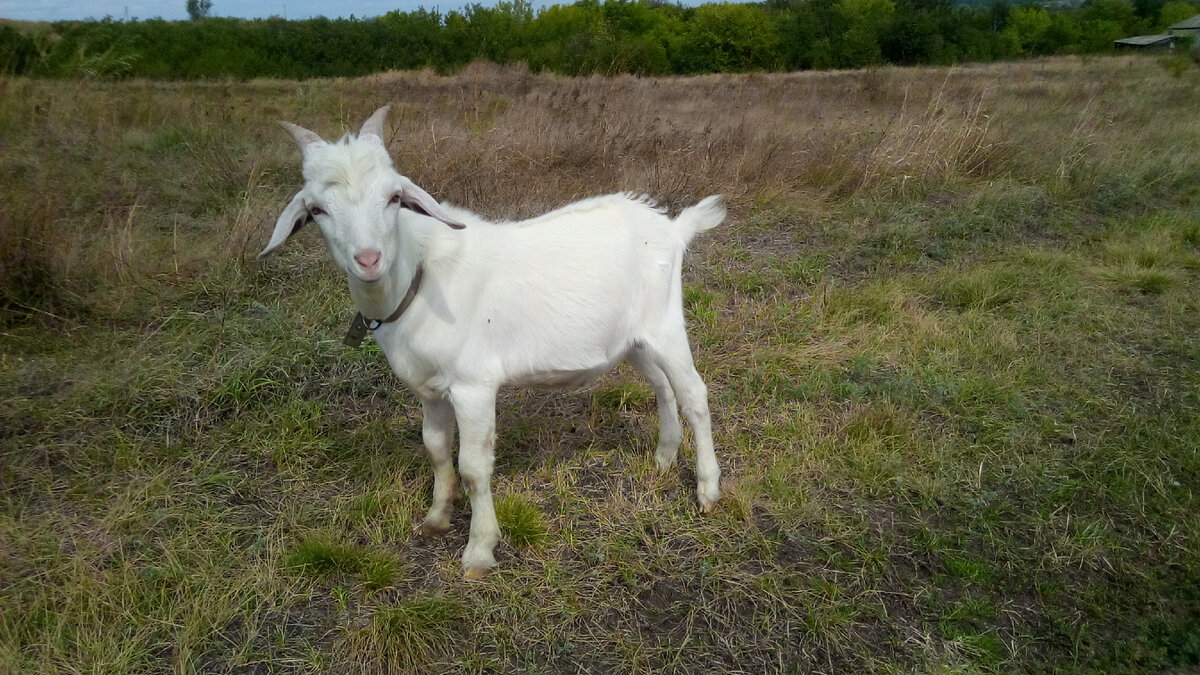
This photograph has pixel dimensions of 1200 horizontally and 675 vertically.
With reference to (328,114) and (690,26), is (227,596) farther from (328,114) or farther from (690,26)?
(690,26)

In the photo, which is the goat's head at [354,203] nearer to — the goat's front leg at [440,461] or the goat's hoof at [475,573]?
the goat's front leg at [440,461]

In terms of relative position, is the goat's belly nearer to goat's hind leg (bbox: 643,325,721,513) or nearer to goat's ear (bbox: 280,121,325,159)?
goat's hind leg (bbox: 643,325,721,513)

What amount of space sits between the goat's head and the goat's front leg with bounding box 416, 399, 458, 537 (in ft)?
2.40

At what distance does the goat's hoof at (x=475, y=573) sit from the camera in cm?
268

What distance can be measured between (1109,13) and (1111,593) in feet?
164

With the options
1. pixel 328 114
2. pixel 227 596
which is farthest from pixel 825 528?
pixel 328 114

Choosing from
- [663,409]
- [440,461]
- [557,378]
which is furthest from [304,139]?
[663,409]

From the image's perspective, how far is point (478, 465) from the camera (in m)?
2.60

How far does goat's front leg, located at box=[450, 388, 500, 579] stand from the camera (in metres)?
2.50

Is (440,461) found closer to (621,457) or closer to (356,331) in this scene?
(356,331)

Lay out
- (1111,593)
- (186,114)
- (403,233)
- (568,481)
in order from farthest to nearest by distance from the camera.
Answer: (186,114) < (568,481) < (1111,593) < (403,233)

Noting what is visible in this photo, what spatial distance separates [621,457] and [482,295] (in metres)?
1.26

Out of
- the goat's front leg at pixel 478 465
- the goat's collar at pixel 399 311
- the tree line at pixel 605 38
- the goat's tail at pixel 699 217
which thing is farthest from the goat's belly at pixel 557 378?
the tree line at pixel 605 38

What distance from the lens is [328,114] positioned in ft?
30.6
